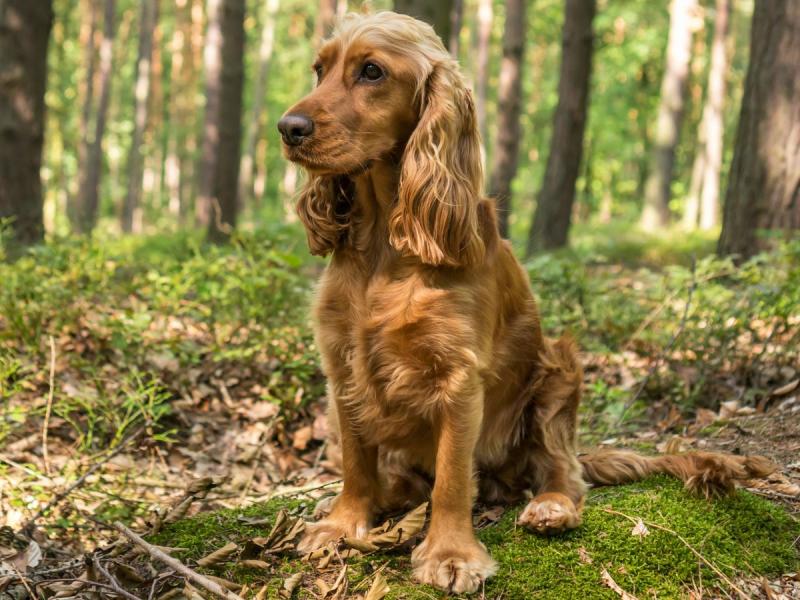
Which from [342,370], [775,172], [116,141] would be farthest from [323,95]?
[116,141]

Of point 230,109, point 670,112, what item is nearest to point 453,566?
point 230,109

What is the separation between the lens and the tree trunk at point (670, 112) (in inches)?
596

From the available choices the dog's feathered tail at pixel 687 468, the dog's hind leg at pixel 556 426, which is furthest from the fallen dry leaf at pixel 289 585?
the dog's feathered tail at pixel 687 468

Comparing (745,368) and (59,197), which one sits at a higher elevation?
(745,368)

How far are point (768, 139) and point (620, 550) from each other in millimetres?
4497

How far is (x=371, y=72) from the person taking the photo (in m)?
2.71

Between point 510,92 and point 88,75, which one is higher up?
point 88,75

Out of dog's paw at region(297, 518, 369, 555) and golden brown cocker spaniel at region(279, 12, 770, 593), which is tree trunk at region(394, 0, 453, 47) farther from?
dog's paw at region(297, 518, 369, 555)

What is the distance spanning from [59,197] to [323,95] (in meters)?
40.4

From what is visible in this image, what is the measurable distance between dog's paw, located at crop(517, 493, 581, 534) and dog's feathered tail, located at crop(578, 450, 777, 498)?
0.50 meters

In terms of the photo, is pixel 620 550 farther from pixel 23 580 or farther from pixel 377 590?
pixel 23 580

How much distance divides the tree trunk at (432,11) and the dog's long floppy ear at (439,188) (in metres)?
4.01

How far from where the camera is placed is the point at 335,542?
2.86 meters

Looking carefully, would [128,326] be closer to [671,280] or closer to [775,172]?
[671,280]
